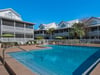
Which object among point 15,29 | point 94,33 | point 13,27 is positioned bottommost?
point 94,33

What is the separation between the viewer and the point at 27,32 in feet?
105

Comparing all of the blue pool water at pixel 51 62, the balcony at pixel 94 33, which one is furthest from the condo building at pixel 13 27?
the balcony at pixel 94 33

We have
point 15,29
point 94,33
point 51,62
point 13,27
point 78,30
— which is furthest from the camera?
point 78,30

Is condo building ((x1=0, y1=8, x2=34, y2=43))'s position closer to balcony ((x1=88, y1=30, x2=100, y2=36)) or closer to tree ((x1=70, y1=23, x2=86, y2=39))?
tree ((x1=70, y1=23, x2=86, y2=39))

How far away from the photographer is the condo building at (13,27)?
26.0 metres

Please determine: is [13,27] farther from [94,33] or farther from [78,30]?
[94,33]

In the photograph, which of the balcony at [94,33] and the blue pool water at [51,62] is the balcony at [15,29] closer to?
the blue pool water at [51,62]

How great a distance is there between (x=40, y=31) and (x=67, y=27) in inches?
616

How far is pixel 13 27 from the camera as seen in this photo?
28.1 meters

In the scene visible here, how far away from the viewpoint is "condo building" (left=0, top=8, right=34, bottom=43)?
1023 inches

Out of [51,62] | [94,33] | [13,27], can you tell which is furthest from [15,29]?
[94,33]

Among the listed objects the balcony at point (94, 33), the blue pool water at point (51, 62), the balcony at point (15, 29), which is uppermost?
the balcony at point (15, 29)

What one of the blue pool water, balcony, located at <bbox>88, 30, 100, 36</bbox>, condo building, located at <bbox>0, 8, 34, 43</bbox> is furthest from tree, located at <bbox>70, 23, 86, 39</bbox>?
the blue pool water

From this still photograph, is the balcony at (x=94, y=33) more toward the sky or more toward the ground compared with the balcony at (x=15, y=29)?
more toward the ground
